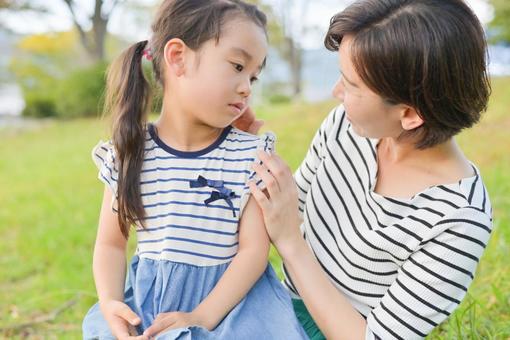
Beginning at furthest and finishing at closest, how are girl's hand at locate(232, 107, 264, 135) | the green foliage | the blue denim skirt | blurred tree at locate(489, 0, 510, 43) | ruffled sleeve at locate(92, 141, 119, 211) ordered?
1. the green foliage
2. blurred tree at locate(489, 0, 510, 43)
3. girl's hand at locate(232, 107, 264, 135)
4. ruffled sleeve at locate(92, 141, 119, 211)
5. the blue denim skirt

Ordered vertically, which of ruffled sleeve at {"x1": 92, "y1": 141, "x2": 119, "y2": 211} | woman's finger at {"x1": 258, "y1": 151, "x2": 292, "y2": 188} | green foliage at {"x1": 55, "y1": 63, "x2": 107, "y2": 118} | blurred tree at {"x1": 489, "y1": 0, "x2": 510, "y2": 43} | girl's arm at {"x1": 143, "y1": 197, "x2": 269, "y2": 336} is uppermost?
woman's finger at {"x1": 258, "y1": 151, "x2": 292, "y2": 188}

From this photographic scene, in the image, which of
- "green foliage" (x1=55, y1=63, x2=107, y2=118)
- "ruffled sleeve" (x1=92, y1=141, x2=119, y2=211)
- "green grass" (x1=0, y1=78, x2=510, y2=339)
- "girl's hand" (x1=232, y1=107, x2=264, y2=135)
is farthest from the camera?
"green foliage" (x1=55, y1=63, x2=107, y2=118)

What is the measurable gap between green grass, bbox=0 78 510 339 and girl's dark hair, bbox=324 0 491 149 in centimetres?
84

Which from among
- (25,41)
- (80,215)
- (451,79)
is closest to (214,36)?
(451,79)

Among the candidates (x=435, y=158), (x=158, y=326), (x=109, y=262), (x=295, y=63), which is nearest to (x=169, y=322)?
(x=158, y=326)

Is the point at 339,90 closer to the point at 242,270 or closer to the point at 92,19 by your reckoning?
the point at 242,270

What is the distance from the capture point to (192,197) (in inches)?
63.1

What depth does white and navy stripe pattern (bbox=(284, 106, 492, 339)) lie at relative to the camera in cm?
145

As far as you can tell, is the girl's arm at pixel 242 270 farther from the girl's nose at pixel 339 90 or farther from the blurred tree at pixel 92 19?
the blurred tree at pixel 92 19

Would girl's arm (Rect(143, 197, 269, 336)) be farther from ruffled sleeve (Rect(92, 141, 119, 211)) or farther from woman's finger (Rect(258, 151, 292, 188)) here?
ruffled sleeve (Rect(92, 141, 119, 211))

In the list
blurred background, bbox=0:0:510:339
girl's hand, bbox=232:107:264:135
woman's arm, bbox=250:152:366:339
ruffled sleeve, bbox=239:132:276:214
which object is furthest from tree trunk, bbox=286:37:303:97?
woman's arm, bbox=250:152:366:339

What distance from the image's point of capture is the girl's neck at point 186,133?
1.66m

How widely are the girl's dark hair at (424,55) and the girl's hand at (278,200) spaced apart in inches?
11.9

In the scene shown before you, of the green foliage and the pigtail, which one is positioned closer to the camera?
the pigtail
